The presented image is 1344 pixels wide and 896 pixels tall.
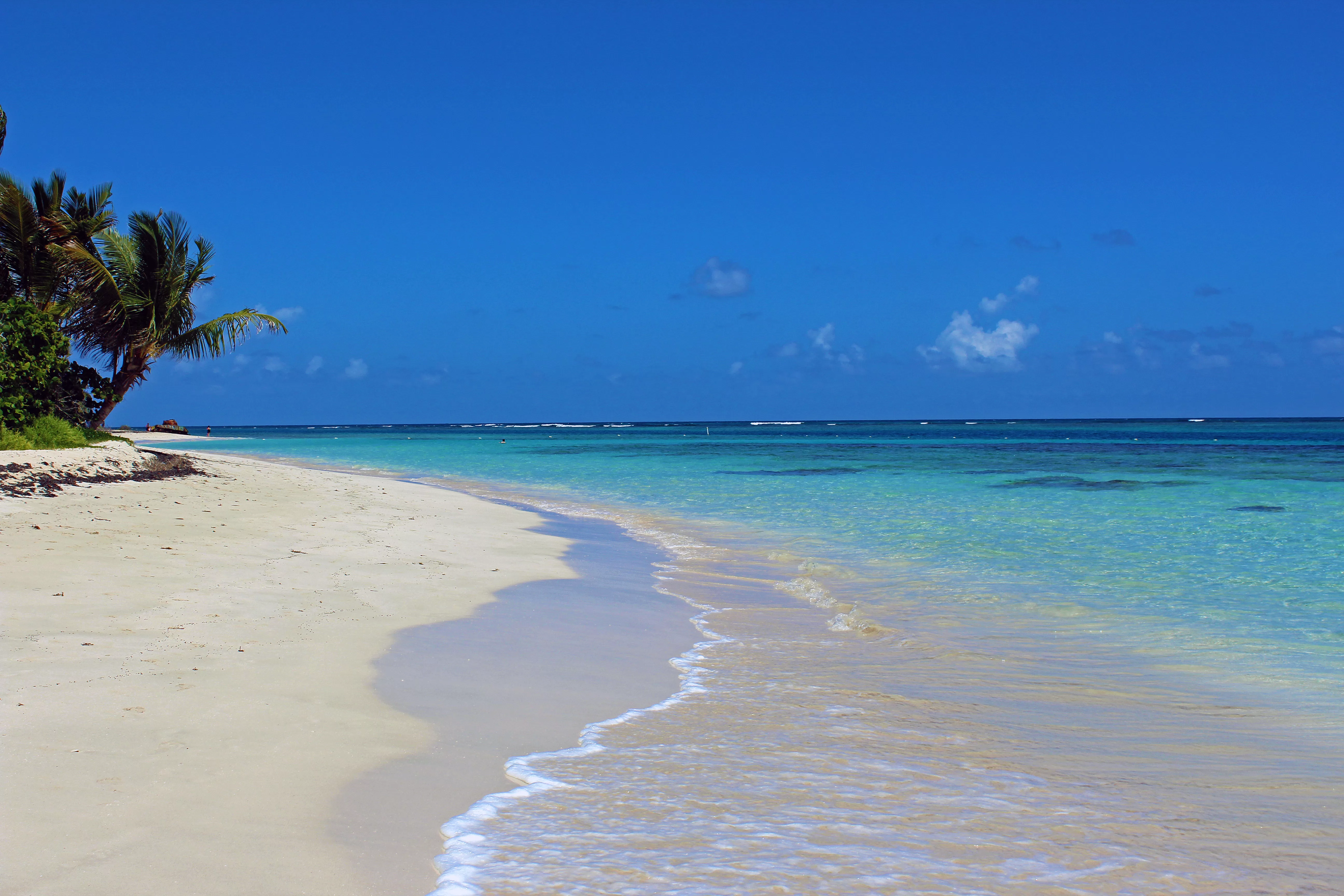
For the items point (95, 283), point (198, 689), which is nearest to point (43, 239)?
point (95, 283)

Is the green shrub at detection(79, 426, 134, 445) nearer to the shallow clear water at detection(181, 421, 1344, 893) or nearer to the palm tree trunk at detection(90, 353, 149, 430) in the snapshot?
the palm tree trunk at detection(90, 353, 149, 430)

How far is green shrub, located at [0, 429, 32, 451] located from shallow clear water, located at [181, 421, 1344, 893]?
1104 centimetres

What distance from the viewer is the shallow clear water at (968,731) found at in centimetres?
293

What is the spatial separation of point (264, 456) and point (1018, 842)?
43342 millimetres

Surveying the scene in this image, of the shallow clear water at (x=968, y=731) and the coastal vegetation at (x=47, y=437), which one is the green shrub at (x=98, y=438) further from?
the shallow clear water at (x=968, y=731)

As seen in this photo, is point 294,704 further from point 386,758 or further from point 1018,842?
point 1018,842

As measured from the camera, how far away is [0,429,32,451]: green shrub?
48.2 ft

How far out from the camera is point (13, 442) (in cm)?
1493

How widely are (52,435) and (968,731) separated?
58.4ft

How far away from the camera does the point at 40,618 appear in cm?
552

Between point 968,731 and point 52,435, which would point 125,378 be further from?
point 968,731

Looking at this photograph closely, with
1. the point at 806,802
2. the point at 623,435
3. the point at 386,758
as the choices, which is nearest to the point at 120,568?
the point at 386,758

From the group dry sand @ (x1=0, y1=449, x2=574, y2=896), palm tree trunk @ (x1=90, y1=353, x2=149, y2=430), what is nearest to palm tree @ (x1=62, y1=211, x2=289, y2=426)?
palm tree trunk @ (x1=90, y1=353, x2=149, y2=430)

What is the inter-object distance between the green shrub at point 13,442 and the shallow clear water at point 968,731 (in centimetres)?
1104
